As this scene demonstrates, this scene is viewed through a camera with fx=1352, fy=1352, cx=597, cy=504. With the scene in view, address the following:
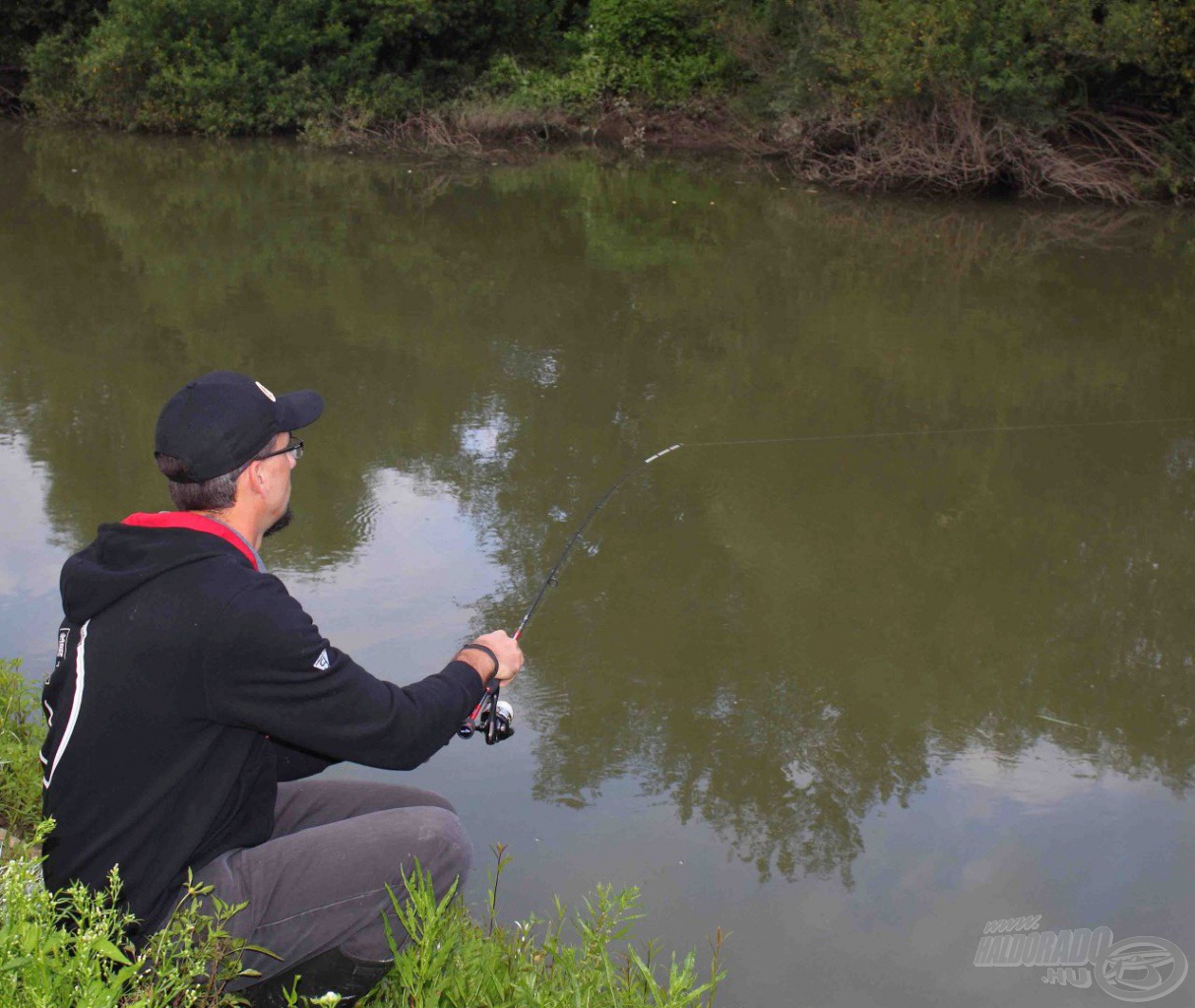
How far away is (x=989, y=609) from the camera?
18.1 feet

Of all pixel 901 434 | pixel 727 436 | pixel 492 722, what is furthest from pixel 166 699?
pixel 901 434

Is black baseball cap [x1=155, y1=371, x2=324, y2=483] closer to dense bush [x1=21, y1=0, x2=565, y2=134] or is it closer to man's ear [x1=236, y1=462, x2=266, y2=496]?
man's ear [x1=236, y1=462, x2=266, y2=496]

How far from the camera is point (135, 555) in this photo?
2.46 m

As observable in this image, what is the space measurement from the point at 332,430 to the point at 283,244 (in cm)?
498

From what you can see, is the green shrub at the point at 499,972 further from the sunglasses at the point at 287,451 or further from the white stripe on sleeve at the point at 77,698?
the sunglasses at the point at 287,451

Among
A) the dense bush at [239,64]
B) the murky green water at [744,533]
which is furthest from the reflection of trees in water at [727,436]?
the dense bush at [239,64]

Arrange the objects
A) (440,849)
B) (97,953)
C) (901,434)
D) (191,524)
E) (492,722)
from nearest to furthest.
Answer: (97,953) → (191,524) → (440,849) → (492,722) → (901,434)

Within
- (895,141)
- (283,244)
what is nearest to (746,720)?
(283,244)

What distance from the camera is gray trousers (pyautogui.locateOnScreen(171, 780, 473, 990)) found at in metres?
2.57

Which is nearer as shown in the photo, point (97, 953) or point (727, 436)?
point (97, 953)

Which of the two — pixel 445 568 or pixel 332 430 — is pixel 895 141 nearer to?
pixel 332 430

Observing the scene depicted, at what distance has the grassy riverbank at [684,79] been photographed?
14352 millimetres

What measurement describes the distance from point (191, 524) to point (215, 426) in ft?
0.70

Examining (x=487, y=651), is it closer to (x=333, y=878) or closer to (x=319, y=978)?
(x=333, y=878)
